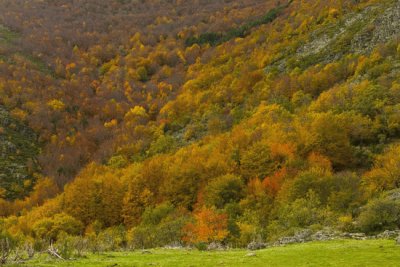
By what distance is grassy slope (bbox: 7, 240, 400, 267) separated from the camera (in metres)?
22.0

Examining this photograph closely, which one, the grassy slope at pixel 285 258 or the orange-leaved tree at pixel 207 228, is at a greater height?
the grassy slope at pixel 285 258

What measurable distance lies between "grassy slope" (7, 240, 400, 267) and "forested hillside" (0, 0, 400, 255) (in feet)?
36.0

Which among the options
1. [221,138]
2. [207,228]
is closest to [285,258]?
[207,228]

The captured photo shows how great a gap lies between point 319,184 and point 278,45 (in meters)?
91.8

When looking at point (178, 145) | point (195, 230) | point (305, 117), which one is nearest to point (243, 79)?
point (178, 145)

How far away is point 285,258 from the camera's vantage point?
2345 cm

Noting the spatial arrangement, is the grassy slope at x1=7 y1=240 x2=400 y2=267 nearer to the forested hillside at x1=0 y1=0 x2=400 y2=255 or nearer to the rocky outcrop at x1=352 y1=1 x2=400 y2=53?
the forested hillside at x1=0 y1=0 x2=400 y2=255

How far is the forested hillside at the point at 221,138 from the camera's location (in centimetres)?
5681

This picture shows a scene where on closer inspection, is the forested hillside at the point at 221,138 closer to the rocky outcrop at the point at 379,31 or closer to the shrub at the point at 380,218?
the shrub at the point at 380,218

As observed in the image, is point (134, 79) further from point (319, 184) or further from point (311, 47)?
point (319, 184)

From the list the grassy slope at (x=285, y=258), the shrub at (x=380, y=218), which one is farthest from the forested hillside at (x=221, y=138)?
the grassy slope at (x=285, y=258)

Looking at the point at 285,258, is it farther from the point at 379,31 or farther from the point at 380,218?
the point at 379,31

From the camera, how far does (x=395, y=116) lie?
256 ft

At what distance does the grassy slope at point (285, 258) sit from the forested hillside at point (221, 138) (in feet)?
36.0
